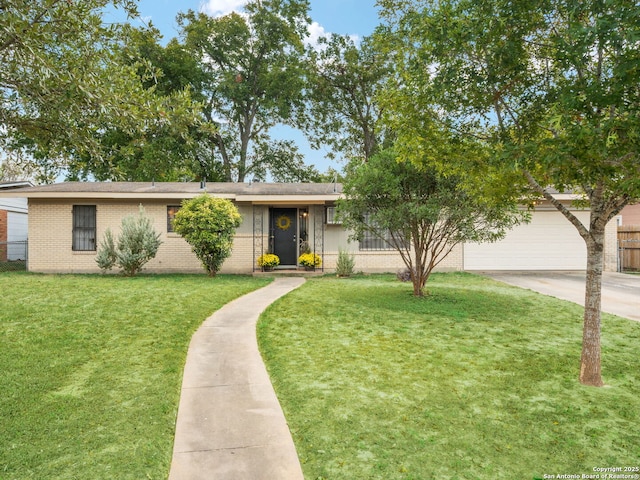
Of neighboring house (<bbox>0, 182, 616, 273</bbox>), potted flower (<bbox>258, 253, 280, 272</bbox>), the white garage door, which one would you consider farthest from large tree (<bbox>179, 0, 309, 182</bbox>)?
the white garage door

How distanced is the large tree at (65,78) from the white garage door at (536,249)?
44.9 feet

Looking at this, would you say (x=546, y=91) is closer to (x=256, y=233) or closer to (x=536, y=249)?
(x=256, y=233)

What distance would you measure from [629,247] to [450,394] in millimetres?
16167

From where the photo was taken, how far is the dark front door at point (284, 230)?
1544 cm

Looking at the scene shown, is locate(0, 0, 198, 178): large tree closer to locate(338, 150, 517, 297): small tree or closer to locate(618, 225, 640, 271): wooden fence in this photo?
locate(338, 150, 517, 297): small tree

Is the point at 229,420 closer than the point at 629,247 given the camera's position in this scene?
Yes

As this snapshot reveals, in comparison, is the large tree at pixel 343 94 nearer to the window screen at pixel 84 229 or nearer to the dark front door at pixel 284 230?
the dark front door at pixel 284 230

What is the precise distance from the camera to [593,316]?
14.1ft

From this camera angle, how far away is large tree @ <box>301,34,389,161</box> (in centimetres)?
2594

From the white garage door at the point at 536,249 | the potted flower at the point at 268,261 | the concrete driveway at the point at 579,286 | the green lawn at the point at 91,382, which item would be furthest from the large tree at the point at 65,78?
the white garage door at the point at 536,249

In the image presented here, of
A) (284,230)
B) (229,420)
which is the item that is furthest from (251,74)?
(229,420)

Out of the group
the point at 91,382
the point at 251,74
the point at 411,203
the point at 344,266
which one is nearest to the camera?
the point at 91,382

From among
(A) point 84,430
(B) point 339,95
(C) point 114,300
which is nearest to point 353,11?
(B) point 339,95

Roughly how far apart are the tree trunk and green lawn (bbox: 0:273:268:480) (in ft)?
13.7
